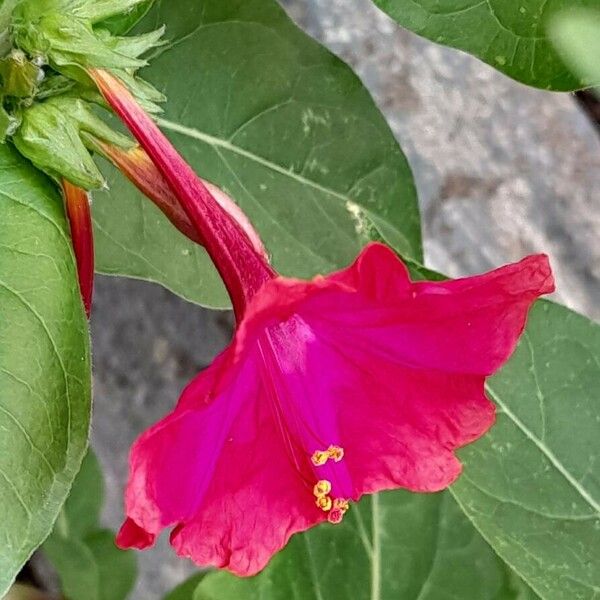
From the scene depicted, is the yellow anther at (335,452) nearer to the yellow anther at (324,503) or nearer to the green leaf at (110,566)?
the yellow anther at (324,503)

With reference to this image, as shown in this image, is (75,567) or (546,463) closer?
(546,463)

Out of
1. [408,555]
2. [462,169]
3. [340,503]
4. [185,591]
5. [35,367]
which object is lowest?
[185,591]

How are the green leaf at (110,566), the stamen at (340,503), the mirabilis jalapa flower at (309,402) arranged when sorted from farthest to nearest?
1. the green leaf at (110,566)
2. the stamen at (340,503)
3. the mirabilis jalapa flower at (309,402)

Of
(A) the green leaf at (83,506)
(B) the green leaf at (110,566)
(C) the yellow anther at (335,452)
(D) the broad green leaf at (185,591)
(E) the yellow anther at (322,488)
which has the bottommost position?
(B) the green leaf at (110,566)

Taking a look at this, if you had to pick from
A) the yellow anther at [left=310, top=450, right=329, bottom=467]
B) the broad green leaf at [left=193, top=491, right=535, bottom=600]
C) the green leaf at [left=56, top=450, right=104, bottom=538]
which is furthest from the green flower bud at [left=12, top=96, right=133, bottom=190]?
the green leaf at [left=56, top=450, right=104, bottom=538]

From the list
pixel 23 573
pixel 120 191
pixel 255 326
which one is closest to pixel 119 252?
pixel 120 191

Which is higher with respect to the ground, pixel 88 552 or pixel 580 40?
pixel 580 40

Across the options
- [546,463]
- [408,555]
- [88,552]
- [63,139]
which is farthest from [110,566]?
[63,139]

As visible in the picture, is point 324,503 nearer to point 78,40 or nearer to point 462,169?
point 78,40

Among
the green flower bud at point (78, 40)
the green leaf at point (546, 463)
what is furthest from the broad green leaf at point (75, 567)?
the green flower bud at point (78, 40)
